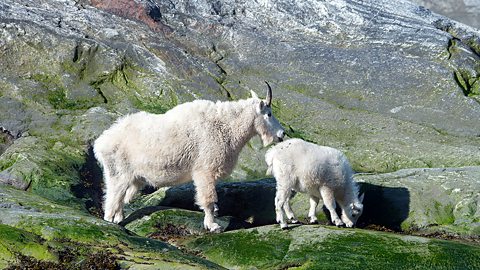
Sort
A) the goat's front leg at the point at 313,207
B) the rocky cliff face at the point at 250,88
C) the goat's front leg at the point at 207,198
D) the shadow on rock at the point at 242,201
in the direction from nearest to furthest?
the goat's front leg at the point at 207,198, the goat's front leg at the point at 313,207, the rocky cliff face at the point at 250,88, the shadow on rock at the point at 242,201

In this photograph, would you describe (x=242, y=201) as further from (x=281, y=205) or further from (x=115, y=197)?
Result: (x=115, y=197)

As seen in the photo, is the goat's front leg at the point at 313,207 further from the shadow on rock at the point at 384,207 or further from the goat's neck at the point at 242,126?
the goat's neck at the point at 242,126

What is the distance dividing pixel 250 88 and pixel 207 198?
23.7 m

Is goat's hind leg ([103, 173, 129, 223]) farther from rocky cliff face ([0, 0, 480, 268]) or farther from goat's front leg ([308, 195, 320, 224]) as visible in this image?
goat's front leg ([308, 195, 320, 224])

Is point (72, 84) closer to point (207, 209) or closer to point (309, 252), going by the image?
point (207, 209)

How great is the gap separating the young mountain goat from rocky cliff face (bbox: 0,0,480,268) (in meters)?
1.33

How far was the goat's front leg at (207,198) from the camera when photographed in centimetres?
1855

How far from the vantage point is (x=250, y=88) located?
41.7 m

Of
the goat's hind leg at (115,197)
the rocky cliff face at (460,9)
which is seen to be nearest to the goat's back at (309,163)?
the goat's hind leg at (115,197)

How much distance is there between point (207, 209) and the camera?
18.6 meters

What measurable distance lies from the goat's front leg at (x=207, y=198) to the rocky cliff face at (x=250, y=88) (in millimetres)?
1308

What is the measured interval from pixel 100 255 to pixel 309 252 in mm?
5448

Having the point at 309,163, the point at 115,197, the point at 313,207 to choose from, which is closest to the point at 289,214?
the point at 313,207

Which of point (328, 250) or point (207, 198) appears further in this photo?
point (207, 198)
